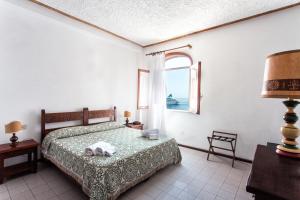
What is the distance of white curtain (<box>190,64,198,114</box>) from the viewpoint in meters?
3.72

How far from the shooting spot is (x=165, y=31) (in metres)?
3.70

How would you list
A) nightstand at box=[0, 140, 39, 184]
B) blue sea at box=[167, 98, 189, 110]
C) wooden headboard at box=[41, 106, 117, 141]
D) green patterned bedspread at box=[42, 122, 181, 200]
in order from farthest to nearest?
blue sea at box=[167, 98, 189, 110], wooden headboard at box=[41, 106, 117, 141], nightstand at box=[0, 140, 39, 184], green patterned bedspread at box=[42, 122, 181, 200]

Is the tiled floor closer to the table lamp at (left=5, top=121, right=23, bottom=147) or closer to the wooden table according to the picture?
the table lamp at (left=5, top=121, right=23, bottom=147)

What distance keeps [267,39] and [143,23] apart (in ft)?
7.82

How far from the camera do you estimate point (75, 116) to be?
324 centimetres

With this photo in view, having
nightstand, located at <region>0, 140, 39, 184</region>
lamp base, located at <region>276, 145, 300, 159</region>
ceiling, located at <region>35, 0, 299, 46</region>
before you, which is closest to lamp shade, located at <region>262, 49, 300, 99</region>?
lamp base, located at <region>276, 145, 300, 159</region>

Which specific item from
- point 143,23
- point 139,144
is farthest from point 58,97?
point 143,23

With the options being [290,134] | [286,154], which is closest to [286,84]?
[290,134]

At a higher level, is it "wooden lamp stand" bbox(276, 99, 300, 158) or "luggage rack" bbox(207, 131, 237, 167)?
"wooden lamp stand" bbox(276, 99, 300, 158)

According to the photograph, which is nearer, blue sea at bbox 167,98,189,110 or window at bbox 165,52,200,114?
window at bbox 165,52,200,114

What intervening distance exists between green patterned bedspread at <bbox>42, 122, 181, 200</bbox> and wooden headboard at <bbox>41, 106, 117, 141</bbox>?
0.29m

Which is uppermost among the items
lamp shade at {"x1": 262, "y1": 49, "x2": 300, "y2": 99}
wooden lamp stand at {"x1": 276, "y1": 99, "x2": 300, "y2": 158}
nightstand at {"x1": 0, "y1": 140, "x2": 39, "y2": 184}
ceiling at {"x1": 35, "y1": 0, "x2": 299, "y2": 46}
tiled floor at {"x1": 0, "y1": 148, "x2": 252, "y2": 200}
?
ceiling at {"x1": 35, "y1": 0, "x2": 299, "y2": 46}

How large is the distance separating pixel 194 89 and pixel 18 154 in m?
3.49

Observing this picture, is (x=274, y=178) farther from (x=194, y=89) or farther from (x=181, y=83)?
(x=181, y=83)
